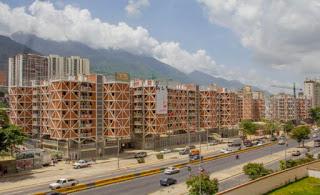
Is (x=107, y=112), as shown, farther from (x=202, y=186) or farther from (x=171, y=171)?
(x=202, y=186)

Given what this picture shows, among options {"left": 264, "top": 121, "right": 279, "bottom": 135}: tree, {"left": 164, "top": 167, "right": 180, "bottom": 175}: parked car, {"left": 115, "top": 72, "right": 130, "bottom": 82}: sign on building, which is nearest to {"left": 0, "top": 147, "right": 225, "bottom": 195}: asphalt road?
{"left": 164, "top": 167, "right": 180, "bottom": 175}: parked car

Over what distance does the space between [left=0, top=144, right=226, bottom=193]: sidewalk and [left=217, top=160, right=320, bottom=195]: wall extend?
34.4m

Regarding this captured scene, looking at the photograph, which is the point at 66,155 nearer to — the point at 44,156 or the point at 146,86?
the point at 44,156

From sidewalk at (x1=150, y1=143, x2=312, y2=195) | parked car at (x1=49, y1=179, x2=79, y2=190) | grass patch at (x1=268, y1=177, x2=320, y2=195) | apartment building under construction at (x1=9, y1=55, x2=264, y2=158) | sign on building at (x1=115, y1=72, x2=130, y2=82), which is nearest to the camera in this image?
grass patch at (x1=268, y1=177, x2=320, y2=195)

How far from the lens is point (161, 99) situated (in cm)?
11662

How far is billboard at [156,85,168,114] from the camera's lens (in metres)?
115

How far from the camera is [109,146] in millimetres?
103938

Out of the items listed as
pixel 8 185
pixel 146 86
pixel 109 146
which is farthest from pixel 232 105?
pixel 8 185

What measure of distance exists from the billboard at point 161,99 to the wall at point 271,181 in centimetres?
5488

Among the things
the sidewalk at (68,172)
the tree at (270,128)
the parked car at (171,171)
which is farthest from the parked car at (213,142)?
the parked car at (171,171)

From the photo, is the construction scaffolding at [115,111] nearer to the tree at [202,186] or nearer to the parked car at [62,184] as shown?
the parked car at [62,184]

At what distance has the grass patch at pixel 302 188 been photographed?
53156 mm

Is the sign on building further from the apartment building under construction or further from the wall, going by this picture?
the wall

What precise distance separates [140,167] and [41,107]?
4469 centimetres
